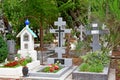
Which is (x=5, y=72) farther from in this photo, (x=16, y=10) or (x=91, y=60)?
(x=16, y=10)

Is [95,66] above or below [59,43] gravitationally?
below

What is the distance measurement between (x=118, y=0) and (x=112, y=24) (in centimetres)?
126

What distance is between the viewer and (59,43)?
14969 mm

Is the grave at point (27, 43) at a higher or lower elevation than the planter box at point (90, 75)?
higher

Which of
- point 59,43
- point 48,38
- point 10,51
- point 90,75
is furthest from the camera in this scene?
point 48,38

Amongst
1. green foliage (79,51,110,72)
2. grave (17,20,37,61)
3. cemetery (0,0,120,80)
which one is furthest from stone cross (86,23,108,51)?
grave (17,20,37,61)

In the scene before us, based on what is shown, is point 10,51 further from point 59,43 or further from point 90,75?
point 90,75

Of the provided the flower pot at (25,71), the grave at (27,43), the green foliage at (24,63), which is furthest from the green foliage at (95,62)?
the grave at (27,43)

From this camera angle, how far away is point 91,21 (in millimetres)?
15641

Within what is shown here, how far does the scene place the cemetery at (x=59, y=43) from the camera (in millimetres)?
12016

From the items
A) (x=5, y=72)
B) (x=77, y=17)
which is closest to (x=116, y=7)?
(x=5, y=72)

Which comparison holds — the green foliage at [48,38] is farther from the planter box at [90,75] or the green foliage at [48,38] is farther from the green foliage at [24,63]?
the planter box at [90,75]

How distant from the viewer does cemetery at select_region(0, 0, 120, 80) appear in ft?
39.4

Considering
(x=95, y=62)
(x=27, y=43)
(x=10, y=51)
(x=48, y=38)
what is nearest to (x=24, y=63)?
(x=27, y=43)
